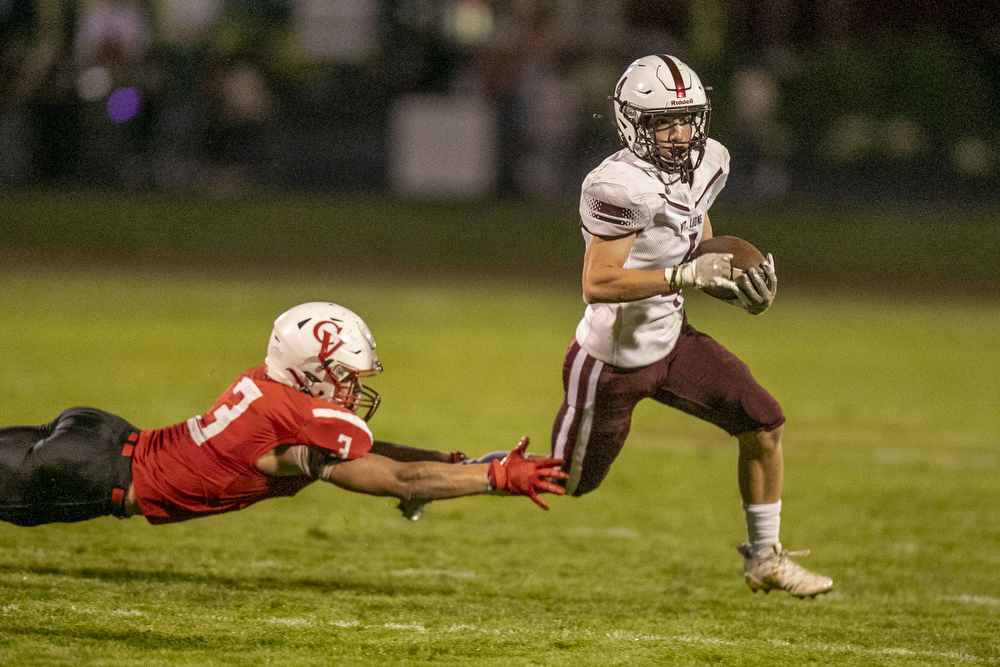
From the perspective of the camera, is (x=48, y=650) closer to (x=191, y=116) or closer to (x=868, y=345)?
(x=868, y=345)

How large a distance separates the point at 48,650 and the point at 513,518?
8.34 ft

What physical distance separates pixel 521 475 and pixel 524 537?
5.40 ft

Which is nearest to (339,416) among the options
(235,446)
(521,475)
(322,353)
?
(322,353)

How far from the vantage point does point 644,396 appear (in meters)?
4.11

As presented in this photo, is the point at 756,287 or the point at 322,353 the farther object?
the point at 756,287

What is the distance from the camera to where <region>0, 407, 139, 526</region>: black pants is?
383 centimetres

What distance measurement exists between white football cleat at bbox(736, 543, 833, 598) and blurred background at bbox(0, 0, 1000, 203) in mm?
9390

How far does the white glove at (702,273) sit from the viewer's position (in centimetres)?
376

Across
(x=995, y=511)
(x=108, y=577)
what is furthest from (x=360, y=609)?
(x=995, y=511)

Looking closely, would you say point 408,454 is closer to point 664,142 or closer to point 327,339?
point 327,339

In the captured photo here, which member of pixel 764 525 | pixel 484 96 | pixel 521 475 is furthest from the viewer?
pixel 484 96

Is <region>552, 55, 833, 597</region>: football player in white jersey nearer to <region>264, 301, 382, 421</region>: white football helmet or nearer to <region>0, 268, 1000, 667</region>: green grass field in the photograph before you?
<region>0, 268, 1000, 667</region>: green grass field

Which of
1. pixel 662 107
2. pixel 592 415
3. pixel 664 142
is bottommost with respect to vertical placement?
pixel 592 415

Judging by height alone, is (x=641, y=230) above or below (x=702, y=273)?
above
